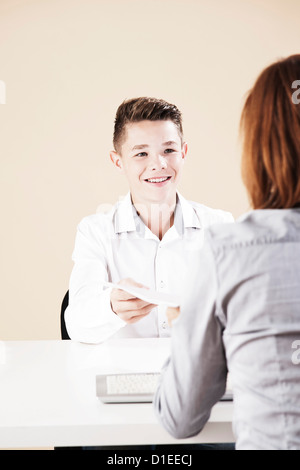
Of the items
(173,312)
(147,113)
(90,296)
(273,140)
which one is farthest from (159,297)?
(147,113)

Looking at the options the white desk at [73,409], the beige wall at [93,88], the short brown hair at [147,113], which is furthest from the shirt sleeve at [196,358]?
the beige wall at [93,88]

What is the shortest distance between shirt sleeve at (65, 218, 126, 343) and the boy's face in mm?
262

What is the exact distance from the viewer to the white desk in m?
0.98

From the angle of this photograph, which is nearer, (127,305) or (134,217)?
(127,305)

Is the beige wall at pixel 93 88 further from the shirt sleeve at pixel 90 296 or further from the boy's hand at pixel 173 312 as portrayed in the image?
the boy's hand at pixel 173 312

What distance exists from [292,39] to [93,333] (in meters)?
2.30

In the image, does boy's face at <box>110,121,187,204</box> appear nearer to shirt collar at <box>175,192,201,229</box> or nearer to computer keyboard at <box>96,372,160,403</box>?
shirt collar at <box>175,192,201,229</box>

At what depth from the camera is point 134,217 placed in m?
2.04

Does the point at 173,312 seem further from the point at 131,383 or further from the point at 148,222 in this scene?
the point at 148,222

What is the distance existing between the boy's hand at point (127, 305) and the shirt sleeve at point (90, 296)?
3 centimetres

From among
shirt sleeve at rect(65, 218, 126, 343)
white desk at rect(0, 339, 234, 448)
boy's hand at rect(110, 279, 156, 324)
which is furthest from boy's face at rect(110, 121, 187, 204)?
white desk at rect(0, 339, 234, 448)

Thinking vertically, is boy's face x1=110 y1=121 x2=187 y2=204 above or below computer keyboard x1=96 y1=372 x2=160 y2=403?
above

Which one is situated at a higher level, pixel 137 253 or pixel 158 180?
pixel 158 180

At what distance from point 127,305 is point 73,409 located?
0.51 m
